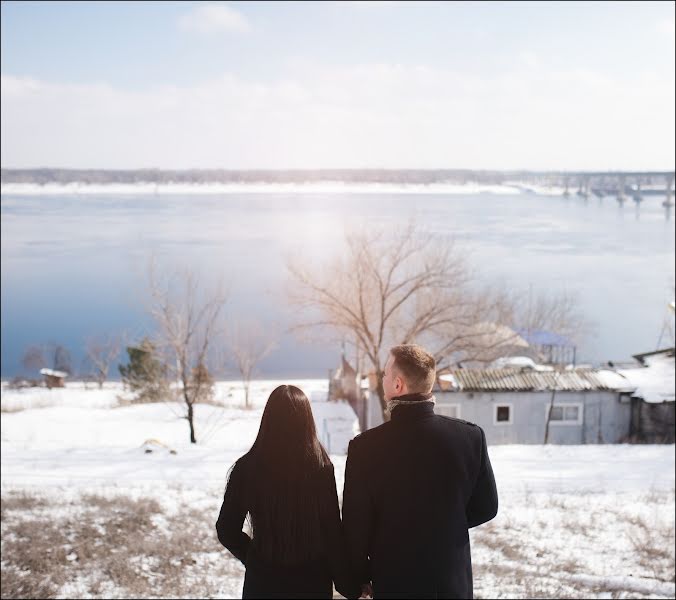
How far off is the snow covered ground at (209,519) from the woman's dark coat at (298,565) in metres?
7.49

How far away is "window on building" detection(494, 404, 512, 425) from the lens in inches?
850

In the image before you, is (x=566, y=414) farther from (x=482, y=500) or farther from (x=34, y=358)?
(x=34, y=358)

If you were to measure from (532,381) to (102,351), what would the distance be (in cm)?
3198

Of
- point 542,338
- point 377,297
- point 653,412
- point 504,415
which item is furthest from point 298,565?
point 542,338

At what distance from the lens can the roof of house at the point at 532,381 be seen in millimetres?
21234

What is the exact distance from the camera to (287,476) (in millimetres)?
2578

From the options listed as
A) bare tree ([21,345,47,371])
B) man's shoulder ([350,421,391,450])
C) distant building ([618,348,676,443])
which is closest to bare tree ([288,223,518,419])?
distant building ([618,348,676,443])

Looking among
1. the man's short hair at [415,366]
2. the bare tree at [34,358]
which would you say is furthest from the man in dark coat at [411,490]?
the bare tree at [34,358]

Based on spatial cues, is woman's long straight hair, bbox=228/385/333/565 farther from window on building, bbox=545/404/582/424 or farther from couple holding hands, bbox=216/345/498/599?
window on building, bbox=545/404/582/424

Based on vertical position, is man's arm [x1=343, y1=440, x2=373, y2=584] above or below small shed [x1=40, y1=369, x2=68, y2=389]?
above

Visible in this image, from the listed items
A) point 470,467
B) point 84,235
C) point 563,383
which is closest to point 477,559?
point 470,467

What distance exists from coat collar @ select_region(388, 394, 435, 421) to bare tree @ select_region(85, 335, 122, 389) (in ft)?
141

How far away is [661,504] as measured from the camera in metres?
13.4

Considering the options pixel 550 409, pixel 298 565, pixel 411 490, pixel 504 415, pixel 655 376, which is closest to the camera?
pixel 411 490
